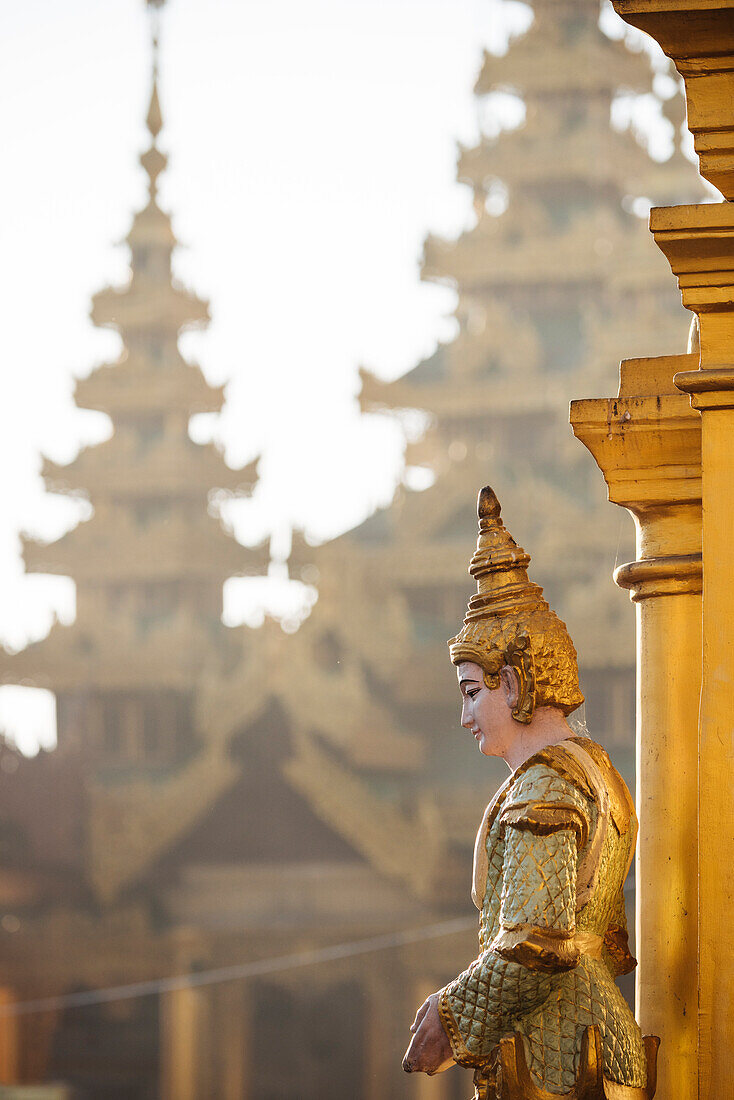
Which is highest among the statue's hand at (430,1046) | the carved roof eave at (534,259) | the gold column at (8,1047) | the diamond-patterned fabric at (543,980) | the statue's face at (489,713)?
the carved roof eave at (534,259)

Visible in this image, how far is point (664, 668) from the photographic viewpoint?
2461 millimetres

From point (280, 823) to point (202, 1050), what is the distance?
6.43 ft

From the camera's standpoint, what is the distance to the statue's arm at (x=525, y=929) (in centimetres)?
198

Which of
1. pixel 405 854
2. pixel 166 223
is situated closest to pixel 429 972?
pixel 405 854

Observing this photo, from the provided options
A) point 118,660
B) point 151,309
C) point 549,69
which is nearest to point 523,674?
point 118,660

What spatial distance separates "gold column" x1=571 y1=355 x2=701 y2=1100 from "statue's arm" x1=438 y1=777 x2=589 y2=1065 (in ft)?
1.29

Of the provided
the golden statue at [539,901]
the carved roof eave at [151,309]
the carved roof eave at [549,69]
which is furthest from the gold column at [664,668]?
the carved roof eave at [151,309]

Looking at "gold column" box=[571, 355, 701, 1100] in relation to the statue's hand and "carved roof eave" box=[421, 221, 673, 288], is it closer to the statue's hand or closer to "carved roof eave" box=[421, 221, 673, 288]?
the statue's hand

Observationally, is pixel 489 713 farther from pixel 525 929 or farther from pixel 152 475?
pixel 152 475

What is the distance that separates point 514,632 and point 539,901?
1.36ft

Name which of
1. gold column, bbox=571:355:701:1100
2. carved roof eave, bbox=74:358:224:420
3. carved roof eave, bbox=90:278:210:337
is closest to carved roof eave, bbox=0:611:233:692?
carved roof eave, bbox=74:358:224:420

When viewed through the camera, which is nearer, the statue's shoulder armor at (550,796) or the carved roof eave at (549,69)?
the statue's shoulder armor at (550,796)

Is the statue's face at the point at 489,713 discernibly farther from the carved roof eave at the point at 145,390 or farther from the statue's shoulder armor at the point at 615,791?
the carved roof eave at the point at 145,390

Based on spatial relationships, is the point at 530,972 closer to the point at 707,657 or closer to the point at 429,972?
the point at 707,657
